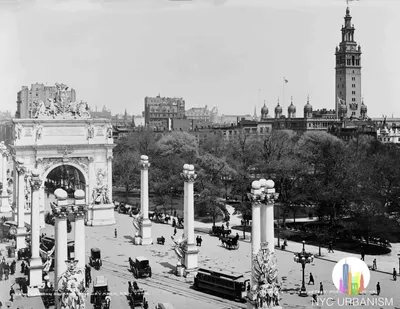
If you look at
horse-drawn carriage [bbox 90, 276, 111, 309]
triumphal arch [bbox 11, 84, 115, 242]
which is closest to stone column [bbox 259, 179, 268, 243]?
horse-drawn carriage [bbox 90, 276, 111, 309]

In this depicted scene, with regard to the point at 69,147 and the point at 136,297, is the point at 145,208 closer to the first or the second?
the point at 69,147

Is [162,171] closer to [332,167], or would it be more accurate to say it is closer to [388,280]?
[332,167]

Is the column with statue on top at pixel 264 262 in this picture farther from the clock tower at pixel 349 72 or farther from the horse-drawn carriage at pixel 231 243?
the clock tower at pixel 349 72

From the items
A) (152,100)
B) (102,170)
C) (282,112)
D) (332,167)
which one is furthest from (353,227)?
(152,100)

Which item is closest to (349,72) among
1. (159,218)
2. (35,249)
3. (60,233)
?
(159,218)

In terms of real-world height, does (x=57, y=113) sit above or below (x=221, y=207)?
above

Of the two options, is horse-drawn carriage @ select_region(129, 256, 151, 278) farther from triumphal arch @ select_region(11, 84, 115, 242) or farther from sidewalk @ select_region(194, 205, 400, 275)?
triumphal arch @ select_region(11, 84, 115, 242)

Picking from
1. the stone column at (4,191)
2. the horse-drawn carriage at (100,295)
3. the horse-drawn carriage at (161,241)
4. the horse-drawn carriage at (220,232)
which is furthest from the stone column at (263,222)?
the stone column at (4,191)
